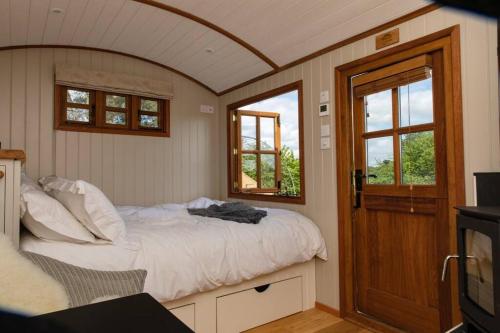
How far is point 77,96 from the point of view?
3.50m

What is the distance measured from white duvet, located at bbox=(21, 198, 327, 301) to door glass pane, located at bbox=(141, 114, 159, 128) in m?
1.36

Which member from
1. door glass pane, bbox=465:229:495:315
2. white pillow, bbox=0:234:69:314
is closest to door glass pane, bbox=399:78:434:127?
door glass pane, bbox=465:229:495:315

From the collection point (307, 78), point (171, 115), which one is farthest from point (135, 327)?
point (171, 115)

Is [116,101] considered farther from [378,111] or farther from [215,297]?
[378,111]

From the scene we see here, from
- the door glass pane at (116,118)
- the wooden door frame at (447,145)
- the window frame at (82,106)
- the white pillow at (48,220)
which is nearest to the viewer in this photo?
the white pillow at (48,220)

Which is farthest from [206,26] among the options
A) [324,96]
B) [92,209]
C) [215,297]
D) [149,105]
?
[215,297]

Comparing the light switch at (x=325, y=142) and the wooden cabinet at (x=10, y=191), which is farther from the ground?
the light switch at (x=325, y=142)

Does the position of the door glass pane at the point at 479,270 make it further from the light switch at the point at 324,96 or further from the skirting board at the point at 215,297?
the light switch at the point at 324,96

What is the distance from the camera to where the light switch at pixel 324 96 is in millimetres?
2812

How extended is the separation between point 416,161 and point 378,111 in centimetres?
48

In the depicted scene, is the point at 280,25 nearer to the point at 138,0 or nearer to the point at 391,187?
the point at 138,0

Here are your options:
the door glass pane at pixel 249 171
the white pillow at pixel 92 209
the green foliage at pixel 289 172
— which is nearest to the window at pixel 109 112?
the door glass pane at pixel 249 171

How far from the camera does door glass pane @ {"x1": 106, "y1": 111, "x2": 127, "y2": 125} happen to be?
3.65m

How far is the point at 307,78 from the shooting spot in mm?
3029
